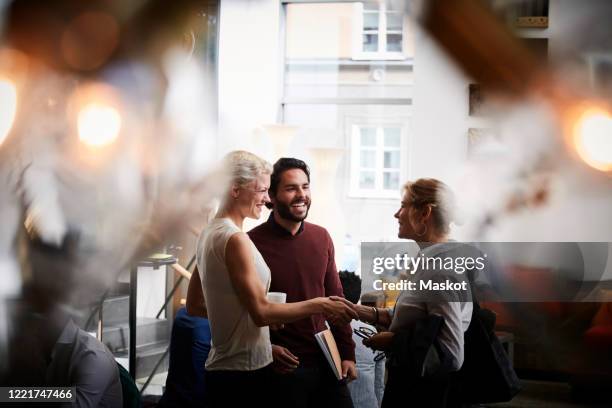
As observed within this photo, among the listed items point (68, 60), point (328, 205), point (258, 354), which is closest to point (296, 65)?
point (328, 205)

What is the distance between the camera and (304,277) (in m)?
2.15

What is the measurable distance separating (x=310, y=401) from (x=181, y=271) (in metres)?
0.52

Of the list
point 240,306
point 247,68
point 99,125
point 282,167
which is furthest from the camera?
point 99,125

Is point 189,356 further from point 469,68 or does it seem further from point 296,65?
point 469,68

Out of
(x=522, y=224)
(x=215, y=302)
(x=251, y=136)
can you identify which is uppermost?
(x=251, y=136)

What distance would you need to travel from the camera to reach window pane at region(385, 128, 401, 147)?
2.17 m

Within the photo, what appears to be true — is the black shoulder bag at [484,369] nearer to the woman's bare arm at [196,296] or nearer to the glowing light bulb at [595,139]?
the glowing light bulb at [595,139]

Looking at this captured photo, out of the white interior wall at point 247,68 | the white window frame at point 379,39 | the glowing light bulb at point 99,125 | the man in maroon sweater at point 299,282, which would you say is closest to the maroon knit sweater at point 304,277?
the man in maroon sweater at point 299,282

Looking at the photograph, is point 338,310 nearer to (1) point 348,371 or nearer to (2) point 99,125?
(1) point 348,371

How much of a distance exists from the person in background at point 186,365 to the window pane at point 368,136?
0.70m

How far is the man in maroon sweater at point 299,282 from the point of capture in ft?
→ 7.00

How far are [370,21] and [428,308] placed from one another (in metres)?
0.80

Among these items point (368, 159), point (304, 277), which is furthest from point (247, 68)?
point (304, 277)

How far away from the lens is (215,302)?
6.85 feet
